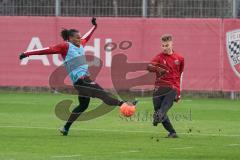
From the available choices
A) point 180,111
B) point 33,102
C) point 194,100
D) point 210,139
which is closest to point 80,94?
point 210,139

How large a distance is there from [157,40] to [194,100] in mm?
2607

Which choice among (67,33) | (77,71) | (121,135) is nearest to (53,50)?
(67,33)

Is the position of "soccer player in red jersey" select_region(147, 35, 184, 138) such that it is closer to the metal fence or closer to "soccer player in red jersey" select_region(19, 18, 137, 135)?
"soccer player in red jersey" select_region(19, 18, 137, 135)

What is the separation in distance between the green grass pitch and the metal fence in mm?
4016

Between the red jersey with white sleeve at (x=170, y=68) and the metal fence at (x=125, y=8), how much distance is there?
40.8ft

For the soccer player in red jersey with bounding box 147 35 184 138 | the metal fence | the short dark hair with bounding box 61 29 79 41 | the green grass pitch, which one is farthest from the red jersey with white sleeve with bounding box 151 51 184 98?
the metal fence

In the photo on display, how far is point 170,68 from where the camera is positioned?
1831cm

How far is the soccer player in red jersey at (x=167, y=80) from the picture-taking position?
18.2 meters

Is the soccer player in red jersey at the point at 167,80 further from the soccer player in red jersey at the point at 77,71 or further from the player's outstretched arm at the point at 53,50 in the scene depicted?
the player's outstretched arm at the point at 53,50

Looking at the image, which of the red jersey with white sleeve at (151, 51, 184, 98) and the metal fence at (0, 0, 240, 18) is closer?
the red jersey with white sleeve at (151, 51, 184, 98)

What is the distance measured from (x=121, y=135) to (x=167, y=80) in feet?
4.57

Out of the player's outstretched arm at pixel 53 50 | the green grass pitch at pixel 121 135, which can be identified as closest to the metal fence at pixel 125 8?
the green grass pitch at pixel 121 135

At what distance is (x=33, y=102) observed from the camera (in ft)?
92.6

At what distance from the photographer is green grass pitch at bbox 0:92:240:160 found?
1483 centimetres
